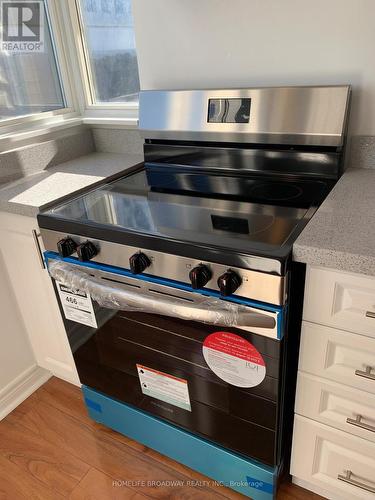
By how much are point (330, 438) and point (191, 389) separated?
0.38 meters

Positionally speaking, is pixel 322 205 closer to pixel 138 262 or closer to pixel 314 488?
pixel 138 262

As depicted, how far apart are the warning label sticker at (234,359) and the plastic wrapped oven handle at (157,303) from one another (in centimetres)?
7

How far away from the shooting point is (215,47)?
53.1 inches

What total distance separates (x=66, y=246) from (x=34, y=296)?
46 centimetres

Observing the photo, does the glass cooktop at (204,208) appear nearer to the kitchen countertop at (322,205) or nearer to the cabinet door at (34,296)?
the kitchen countertop at (322,205)

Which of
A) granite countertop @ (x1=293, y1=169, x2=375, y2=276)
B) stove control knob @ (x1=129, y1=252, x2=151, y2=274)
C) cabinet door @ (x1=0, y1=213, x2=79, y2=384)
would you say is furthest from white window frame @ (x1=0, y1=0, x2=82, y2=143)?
granite countertop @ (x1=293, y1=169, x2=375, y2=276)

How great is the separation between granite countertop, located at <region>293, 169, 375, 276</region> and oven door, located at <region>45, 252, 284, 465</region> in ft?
0.48

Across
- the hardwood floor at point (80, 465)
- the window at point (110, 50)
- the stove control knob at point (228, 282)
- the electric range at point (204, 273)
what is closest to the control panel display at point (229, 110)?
the electric range at point (204, 273)

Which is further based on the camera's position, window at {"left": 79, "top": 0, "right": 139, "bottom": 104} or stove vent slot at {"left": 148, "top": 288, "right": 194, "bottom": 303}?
window at {"left": 79, "top": 0, "right": 139, "bottom": 104}

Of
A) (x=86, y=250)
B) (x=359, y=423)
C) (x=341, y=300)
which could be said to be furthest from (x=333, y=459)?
(x=86, y=250)

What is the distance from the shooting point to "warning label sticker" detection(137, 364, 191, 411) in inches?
45.4

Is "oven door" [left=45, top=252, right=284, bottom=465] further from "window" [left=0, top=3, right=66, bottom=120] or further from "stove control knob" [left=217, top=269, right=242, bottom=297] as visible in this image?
"window" [left=0, top=3, right=66, bottom=120]

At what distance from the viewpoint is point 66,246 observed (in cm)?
109

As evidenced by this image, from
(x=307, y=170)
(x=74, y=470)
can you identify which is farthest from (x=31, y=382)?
(x=307, y=170)
